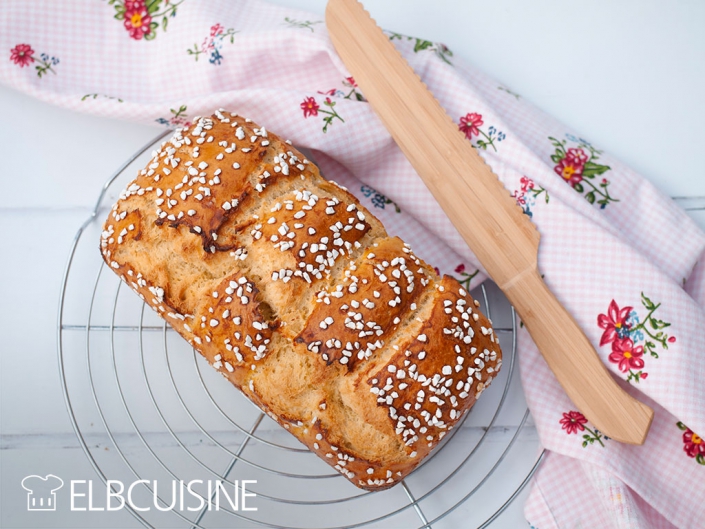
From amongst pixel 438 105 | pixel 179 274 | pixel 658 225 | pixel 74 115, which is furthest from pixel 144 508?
pixel 658 225

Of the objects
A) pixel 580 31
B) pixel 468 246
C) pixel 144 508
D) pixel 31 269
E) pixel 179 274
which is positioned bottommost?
pixel 144 508

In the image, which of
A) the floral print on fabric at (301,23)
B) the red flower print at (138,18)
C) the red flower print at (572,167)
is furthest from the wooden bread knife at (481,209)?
the red flower print at (138,18)

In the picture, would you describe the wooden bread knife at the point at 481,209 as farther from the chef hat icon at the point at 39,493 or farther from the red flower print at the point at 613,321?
the chef hat icon at the point at 39,493

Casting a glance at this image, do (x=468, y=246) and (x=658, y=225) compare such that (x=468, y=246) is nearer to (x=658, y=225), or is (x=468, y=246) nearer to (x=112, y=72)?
(x=658, y=225)

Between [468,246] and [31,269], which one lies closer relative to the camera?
[468,246]

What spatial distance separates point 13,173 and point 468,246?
6.38 ft

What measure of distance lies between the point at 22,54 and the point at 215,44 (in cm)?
81

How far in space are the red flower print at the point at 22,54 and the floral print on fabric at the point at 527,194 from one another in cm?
206

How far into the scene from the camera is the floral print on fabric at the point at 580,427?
2275 mm

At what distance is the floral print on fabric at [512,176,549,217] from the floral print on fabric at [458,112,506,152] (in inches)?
7.5

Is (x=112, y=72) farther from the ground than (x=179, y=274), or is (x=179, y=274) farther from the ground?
(x=112, y=72)

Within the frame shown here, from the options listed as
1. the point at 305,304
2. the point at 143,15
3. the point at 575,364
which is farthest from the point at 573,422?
the point at 143,15

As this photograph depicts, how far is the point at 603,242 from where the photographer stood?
7.36ft

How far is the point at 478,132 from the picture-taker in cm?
240
